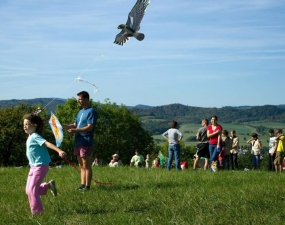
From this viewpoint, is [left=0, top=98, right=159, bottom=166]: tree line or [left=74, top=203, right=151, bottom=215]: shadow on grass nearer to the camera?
[left=74, top=203, right=151, bottom=215]: shadow on grass

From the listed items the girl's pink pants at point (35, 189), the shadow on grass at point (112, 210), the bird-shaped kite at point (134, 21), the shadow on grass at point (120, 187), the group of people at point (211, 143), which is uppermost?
the bird-shaped kite at point (134, 21)

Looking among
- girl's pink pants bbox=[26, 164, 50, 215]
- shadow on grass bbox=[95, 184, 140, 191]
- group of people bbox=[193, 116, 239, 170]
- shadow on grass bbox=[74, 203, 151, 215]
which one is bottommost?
shadow on grass bbox=[74, 203, 151, 215]

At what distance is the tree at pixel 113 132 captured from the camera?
66875 mm

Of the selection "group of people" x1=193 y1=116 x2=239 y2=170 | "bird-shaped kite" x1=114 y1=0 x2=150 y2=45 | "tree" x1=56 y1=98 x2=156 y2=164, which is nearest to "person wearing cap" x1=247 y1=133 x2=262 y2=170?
"group of people" x1=193 y1=116 x2=239 y2=170

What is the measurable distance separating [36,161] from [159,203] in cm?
197

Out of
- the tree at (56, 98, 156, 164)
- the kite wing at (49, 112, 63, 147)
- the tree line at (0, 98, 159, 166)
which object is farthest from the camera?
the tree at (56, 98, 156, 164)

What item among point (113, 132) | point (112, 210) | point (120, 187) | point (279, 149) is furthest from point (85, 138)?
point (113, 132)

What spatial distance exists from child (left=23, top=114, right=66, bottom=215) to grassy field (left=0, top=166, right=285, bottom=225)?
0.22m

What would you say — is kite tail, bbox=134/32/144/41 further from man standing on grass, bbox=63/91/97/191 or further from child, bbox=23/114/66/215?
man standing on grass, bbox=63/91/97/191

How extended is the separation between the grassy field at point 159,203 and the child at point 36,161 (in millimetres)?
219

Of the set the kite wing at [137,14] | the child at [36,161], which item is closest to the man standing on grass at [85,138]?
the child at [36,161]

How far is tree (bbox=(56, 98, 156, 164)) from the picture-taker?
6688 centimetres

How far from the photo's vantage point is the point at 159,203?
8.01m

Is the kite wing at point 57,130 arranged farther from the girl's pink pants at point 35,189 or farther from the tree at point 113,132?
the tree at point 113,132
